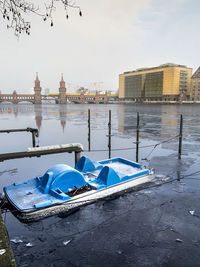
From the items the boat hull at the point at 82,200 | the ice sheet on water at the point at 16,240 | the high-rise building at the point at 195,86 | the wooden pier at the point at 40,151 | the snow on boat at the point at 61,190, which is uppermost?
the high-rise building at the point at 195,86

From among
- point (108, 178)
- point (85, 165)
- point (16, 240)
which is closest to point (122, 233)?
point (108, 178)

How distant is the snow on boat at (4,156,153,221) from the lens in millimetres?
8156

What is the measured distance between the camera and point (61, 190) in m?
9.18

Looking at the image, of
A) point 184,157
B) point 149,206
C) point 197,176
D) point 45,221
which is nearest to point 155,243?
point 149,206

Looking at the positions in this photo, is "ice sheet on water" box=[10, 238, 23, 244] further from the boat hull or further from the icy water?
the boat hull

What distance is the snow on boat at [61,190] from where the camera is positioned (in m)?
8.16

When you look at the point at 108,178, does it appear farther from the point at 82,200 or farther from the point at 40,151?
the point at 40,151

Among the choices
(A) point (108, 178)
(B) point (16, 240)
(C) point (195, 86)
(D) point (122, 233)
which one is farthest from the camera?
(C) point (195, 86)

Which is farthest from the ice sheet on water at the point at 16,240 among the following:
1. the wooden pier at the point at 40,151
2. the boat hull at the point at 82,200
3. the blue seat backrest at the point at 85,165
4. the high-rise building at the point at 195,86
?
the high-rise building at the point at 195,86

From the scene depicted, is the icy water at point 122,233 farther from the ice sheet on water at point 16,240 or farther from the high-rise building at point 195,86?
the high-rise building at point 195,86

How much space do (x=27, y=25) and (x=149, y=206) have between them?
7.66m

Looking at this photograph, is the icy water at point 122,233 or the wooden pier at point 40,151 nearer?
the icy water at point 122,233

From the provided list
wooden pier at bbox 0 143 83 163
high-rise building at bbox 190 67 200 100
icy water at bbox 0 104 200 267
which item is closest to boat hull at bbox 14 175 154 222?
icy water at bbox 0 104 200 267

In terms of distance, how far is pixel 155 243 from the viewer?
662 cm
